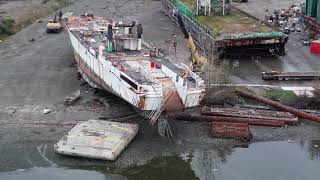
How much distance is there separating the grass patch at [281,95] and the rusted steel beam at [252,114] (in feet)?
5.22

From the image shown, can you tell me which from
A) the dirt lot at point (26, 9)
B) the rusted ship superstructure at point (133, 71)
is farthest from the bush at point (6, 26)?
the rusted ship superstructure at point (133, 71)

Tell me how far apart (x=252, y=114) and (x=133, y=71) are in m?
5.69

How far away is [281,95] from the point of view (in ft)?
83.0

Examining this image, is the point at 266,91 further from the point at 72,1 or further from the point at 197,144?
the point at 72,1

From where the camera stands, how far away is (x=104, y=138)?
20.4 metres

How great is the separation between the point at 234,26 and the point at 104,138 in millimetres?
17692

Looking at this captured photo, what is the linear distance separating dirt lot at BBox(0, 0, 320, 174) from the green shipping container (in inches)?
205

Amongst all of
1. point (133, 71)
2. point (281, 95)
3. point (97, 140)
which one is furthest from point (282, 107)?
point (97, 140)

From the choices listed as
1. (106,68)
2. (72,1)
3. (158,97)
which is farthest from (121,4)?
(158,97)

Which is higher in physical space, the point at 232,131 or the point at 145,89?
the point at 145,89

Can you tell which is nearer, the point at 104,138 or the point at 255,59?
the point at 104,138

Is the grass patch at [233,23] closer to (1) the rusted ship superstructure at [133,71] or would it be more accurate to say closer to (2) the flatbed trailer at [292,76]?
(2) the flatbed trailer at [292,76]

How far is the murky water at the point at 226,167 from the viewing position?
1914cm

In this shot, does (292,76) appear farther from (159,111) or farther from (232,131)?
(159,111)
